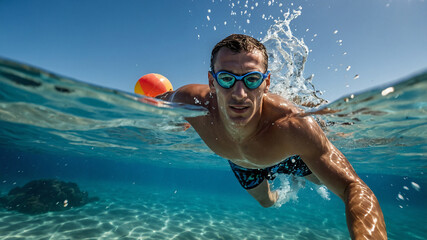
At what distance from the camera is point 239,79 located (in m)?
3.73

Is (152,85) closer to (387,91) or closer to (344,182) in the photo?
(344,182)

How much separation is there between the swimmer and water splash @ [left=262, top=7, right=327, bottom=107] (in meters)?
3.76

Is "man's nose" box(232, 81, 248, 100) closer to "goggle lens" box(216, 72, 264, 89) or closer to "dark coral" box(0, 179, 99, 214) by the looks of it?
"goggle lens" box(216, 72, 264, 89)

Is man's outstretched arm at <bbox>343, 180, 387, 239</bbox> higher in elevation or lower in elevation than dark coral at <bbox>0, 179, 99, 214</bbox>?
higher

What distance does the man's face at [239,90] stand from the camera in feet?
12.3

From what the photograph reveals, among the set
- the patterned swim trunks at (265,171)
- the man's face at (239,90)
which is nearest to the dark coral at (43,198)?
the patterned swim trunks at (265,171)

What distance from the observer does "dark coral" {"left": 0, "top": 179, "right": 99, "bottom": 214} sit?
13.7m

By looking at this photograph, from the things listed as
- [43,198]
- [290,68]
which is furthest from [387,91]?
[43,198]

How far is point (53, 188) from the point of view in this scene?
15.5 meters

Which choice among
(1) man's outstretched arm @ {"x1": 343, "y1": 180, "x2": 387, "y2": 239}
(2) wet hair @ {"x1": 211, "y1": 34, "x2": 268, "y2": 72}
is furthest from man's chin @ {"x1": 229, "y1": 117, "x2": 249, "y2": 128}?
(1) man's outstretched arm @ {"x1": 343, "y1": 180, "x2": 387, "y2": 239}

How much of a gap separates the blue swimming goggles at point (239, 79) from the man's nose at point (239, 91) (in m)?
0.06

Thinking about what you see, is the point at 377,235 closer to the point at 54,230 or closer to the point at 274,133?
the point at 274,133

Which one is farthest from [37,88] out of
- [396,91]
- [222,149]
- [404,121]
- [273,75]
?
[404,121]

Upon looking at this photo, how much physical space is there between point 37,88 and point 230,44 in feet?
21.4
